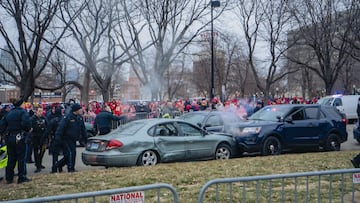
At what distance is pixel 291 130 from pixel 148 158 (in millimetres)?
4848

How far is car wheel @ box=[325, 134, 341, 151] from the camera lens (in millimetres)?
13906

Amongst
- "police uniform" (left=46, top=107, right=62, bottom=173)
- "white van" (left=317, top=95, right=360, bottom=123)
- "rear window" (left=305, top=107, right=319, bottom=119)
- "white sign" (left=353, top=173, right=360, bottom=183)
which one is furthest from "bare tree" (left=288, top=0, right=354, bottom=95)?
"white sign" (left=353, top=173, right=360, bottom=183)

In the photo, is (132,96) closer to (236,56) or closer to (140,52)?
(236,56)

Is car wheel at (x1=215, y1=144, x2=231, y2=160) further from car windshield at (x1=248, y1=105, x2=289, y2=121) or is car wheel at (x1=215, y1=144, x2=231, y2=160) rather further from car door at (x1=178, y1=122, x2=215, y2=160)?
car windshield at (x1=248, y1=105, x2=289, y2=121)

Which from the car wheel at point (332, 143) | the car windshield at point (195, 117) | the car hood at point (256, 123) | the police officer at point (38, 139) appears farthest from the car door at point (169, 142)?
the car wheel at point (332, 143)

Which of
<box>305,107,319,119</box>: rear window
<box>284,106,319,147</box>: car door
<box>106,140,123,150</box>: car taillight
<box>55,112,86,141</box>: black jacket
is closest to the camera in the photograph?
<box>55,112,86,141</box>: black jacket

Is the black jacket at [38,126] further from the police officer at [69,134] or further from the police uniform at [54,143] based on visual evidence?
the police officer at [69,134]

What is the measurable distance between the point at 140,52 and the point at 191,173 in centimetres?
2148

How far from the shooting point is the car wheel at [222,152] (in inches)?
479

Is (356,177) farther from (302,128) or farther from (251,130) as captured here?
(302,128)

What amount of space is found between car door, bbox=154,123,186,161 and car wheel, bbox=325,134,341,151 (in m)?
5.24

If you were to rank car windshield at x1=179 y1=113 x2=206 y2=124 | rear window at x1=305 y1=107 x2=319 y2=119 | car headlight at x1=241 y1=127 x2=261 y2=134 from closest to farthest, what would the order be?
car headlight at x1=241 y1=127 x2=261 y2=134 → rear window at x1=305 y1=107 x2=319 y2=119 → car windshield at x1=179 y1=113 x2=206 y2=124

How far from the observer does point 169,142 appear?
11.2m

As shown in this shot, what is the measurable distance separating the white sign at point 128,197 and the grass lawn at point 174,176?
2219 millimetres
